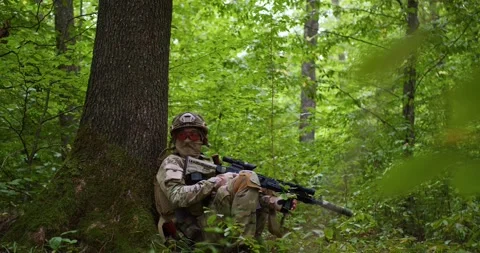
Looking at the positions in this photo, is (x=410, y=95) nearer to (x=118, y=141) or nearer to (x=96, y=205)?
(x=118, y=141)

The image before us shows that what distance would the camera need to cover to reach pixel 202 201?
175 inches

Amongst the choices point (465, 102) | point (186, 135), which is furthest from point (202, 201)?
point (465, 102)

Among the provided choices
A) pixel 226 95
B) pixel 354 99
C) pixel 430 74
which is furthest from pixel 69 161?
pixel 430 74

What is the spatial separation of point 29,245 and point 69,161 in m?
0.79

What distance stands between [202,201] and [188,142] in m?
0.63

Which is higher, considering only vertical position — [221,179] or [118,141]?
[118,141]

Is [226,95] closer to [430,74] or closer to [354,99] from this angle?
[354,99]

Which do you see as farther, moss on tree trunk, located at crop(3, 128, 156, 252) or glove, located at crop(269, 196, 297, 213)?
glove, located at crop(269, 196, 297, 213)

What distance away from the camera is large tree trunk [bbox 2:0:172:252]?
400 cm

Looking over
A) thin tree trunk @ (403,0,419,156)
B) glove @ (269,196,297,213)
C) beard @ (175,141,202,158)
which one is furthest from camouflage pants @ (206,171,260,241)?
thin tree trunk @ (403,0,419,156)

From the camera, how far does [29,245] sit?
3814 millimetres

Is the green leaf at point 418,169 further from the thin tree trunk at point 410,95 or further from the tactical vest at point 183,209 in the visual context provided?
the thin tree trunk at point 410,95

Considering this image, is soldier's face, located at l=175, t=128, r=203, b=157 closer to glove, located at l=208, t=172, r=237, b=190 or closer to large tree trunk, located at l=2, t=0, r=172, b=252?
large tree trunk, located at l=2, t=0, r=172, b=252

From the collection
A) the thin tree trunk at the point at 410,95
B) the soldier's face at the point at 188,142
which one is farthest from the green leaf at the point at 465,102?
the thin tree trunk at the point at 410,95
